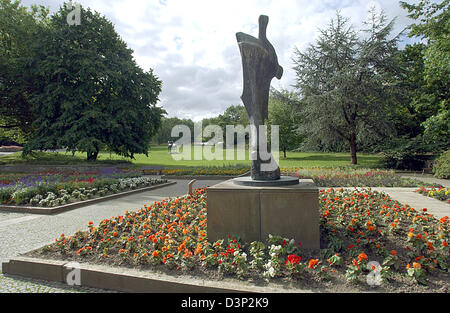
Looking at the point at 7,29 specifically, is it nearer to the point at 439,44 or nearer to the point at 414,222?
the point at 414,222

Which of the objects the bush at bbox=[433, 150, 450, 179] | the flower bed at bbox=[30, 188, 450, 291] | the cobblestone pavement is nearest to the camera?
the flower bed at bbox=[30, 188, 450, 291]

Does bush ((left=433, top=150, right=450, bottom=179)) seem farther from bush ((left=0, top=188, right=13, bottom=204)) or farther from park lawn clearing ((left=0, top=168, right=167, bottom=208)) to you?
bush ((left=0, top=188, right=13, bottom=204))

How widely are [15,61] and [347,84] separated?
23.2 m

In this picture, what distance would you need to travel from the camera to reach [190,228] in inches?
191

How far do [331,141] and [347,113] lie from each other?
2.43 m

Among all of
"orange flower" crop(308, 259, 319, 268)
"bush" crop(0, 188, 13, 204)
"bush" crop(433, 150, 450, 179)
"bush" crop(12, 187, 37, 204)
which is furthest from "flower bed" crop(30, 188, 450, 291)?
"bush" crop(433, 150, 450, 179)

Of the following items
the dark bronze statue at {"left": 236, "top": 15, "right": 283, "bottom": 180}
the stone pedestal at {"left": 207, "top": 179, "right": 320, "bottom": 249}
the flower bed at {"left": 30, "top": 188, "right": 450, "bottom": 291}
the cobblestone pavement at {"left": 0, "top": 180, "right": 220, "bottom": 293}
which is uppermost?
the dark bronze statue at {"left": 236, "top": 15, "right": 283, "bottom": 180}

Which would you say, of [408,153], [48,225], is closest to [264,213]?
[48,225]

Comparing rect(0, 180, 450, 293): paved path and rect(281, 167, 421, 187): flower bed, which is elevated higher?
rect(281, 167, 421, 187): flower bed

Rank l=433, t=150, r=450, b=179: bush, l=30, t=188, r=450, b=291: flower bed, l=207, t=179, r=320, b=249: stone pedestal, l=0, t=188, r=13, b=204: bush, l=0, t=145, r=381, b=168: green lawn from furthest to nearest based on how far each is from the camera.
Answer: l=0, t=145, r=381, b=168: green lawn → l=433, t=150, r=450, b=179: bush → l=0, t=188, r=13, b=204: bush → l=207, t=179, r=320, b=249: stone pedestal → l=30, t=188, r=450, b=291: flower bed

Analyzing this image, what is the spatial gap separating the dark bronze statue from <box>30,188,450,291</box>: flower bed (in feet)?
4.27

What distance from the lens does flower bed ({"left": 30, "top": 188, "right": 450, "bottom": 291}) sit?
3.11m
